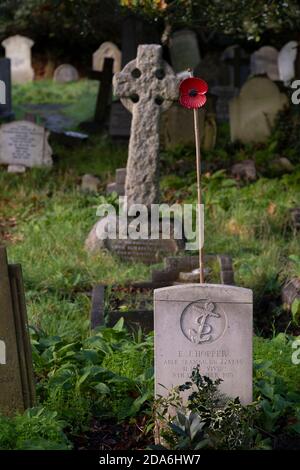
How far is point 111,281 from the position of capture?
8.16 metres

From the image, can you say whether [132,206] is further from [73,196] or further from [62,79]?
[62,79]

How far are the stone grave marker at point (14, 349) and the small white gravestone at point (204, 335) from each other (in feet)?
2.43

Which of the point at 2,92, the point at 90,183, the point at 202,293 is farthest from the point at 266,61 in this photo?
the point at 202,293

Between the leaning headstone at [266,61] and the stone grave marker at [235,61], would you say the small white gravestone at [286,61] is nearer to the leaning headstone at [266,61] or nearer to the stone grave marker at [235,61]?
the leaning headstone at [266,61]

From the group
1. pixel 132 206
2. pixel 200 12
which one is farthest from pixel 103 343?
pixel 200 12

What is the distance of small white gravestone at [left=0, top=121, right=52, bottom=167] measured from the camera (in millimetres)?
12938

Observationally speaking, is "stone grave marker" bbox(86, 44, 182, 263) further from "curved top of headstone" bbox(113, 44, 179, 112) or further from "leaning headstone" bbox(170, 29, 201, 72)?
"leaning headstone" bbox(170, 29, 201, 72)

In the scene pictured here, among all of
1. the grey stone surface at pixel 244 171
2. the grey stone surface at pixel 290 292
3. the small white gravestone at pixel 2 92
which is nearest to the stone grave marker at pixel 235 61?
the small white gravestone at pixel 2 92

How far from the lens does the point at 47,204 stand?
11289 mm

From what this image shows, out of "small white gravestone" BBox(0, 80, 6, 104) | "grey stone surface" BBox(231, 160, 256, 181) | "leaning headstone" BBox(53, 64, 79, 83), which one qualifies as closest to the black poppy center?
"grey stone surface" BBox(231, 160, 256, 181)

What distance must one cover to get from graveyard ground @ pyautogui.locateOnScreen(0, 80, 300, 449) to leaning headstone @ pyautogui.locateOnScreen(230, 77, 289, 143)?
299mm

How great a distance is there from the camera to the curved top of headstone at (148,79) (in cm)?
938

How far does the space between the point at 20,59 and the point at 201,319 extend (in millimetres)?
17392

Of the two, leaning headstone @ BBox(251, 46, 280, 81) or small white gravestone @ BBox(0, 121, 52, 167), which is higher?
leaning headstone @ BBox(251, 46, 280, 81)
